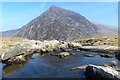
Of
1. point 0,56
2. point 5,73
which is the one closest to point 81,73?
point 5,73

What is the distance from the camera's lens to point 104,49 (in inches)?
2078

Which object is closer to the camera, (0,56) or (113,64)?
(113,64)

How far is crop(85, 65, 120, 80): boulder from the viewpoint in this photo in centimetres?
2419

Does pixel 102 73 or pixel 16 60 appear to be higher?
pixel 16 60

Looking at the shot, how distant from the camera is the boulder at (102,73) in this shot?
2419cm

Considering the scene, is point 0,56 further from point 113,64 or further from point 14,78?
point 113,64

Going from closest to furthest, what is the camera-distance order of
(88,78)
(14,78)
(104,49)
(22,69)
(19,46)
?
(88,78) → (14,78) → (22,69) → (19,46) → (104,49)

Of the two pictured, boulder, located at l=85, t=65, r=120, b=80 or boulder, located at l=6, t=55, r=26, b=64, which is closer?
boulder, located at l=85, t=65, r=120, b=80

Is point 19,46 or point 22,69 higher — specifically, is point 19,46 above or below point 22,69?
above

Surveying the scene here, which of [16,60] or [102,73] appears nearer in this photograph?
[102,73]

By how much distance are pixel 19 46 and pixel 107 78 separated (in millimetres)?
24307

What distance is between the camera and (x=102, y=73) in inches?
981

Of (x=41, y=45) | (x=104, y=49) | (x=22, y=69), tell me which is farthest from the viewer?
(x=41, y=45)

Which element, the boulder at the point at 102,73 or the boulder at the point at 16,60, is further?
the boulder at the point at 16,60
